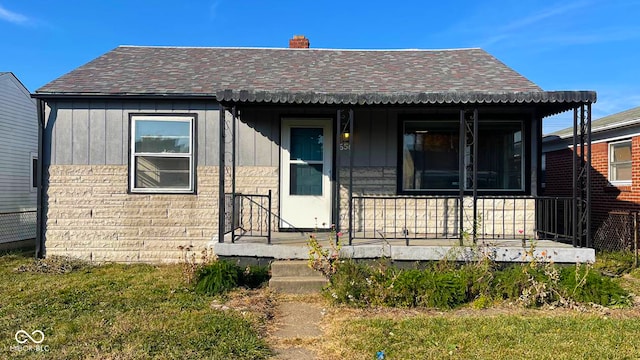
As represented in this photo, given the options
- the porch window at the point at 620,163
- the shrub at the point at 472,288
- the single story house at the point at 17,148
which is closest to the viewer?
the shrub at the point at 472,288

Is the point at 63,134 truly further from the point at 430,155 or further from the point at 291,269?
the point at 430,155

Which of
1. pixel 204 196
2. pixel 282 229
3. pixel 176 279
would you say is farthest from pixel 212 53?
pixel 176 279

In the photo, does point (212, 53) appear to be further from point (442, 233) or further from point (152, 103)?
point (442, 233)

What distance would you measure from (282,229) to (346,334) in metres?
3.65

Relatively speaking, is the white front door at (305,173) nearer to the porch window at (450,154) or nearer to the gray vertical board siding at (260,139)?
the gray vertical board siding at (260,139)

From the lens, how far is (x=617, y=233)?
28.6 ft

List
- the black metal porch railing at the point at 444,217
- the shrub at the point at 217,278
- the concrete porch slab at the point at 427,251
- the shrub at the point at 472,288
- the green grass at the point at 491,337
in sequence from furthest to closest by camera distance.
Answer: the black metal porch railing at the point at 444,217 → the concrete porch slab at the point at 427,251 → the shrub at the point at 217,278 → the shrub at the point at 472,288 → the green grass at the point at 491,337

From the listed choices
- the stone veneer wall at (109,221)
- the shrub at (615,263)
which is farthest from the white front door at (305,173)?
the shrub at (615,263)

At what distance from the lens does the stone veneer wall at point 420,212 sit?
7438 millimetres

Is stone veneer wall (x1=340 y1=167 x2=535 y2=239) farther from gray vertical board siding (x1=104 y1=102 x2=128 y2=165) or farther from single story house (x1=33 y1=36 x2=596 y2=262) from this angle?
gray vertical board siding (x1=104 y1=102 x2=128 y2=165)

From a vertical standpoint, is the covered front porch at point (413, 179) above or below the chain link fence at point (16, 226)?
above

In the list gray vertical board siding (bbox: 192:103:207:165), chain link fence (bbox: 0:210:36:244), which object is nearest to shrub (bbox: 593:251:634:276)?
gray vertical board siding (bbox: 192:103:207:165)

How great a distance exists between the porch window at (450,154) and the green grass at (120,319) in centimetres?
431

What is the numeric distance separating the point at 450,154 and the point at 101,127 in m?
6.49
